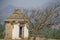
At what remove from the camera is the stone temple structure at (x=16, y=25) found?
596cm

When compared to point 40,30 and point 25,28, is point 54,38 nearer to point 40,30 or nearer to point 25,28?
point 40,30

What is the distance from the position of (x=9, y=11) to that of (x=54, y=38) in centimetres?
155

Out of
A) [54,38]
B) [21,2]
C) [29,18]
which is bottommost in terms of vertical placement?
[54,38]

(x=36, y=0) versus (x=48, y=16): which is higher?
(x=36, y=0)

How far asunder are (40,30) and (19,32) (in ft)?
2.07

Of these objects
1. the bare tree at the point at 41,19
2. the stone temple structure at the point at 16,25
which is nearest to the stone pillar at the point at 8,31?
the stone temple structure at the point at 16,25

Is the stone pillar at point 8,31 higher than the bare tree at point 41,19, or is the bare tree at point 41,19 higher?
the bare tree at point 41,19

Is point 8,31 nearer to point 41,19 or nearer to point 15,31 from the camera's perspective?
point 15,31

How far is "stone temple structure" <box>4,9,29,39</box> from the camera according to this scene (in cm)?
596

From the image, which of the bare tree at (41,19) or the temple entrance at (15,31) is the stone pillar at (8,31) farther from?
the bare tree at (41,19)

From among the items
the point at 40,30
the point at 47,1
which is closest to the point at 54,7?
the point at 47,1

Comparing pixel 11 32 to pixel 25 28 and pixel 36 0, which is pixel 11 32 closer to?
pixel 25 28

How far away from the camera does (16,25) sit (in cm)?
604

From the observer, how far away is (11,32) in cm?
600
